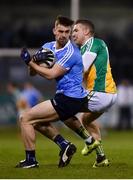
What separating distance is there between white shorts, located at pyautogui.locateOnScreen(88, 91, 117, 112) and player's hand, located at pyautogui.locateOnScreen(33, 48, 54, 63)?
1.10 meters

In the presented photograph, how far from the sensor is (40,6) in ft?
112

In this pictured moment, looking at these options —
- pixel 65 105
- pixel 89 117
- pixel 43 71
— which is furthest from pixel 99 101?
pixel 43 71

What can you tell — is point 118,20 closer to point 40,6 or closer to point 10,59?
point 40,6

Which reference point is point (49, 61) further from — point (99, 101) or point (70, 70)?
point (99, 101)

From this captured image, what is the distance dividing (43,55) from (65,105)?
2.55 feet

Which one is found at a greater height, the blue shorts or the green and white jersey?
the green and white jersey

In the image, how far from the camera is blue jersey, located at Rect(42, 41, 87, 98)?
1204cm

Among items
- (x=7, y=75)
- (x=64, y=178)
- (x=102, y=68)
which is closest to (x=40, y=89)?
(x=7, y=75)

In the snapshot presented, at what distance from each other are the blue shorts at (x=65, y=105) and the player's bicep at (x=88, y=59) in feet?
1.96

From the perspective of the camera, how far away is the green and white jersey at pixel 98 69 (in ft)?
41.8

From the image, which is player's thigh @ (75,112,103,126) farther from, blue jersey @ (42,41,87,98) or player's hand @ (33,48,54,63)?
player's hand @ (33,48,54,63)

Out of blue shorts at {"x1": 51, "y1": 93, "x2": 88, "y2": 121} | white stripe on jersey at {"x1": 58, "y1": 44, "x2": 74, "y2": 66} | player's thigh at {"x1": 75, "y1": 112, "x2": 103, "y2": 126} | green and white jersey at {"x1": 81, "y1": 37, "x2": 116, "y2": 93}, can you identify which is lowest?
player's thigh at {"x1": 75, "y1": 112, "x2": 103, "y2": 126}

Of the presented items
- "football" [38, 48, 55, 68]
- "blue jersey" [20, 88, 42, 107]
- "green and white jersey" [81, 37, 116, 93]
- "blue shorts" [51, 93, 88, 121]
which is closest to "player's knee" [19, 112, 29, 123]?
"blue shorts" [51, 93, 88, 121]

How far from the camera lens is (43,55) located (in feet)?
39.3
